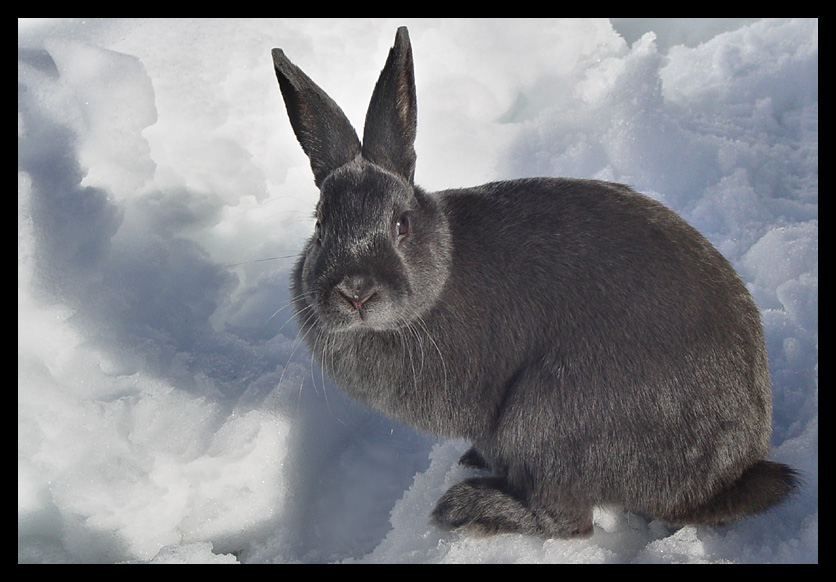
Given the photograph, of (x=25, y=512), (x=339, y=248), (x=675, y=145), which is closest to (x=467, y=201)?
A: (x=339, y=248)

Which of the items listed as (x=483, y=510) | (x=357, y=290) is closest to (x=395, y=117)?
(x=357, y=290)

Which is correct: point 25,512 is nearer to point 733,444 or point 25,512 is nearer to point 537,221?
point 537,221

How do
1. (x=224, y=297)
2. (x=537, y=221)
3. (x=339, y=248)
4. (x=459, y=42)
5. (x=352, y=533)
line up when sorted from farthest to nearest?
(x=459, y=42) < (x=224, y=297) < (x=352, y=533) < (x=537, y=221) < (x=339, y=248)

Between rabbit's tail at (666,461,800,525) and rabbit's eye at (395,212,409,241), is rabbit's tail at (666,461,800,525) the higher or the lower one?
the lower one

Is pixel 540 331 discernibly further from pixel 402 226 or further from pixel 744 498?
pixel 744 498

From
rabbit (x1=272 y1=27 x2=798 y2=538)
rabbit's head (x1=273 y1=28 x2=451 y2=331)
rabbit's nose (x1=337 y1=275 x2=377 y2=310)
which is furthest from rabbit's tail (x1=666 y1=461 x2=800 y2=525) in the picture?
rabbit's nose (x1=337 y1=275 x2=377 y2=310)

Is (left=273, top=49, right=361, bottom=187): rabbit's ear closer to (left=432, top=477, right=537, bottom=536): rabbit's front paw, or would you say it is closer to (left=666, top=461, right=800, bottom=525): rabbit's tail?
(left=432, top=477, right=537, bottom=536): rabbit's front paw

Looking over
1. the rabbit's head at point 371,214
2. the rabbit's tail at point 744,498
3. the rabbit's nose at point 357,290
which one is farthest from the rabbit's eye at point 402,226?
the rabbit's tail at point 744,498
